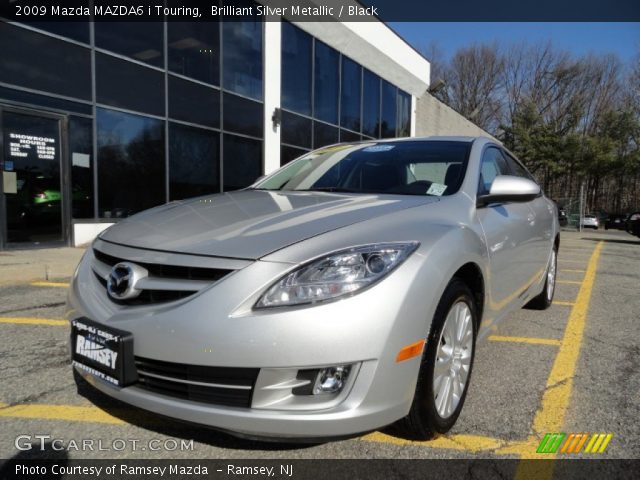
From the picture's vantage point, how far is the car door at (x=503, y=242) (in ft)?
8.82

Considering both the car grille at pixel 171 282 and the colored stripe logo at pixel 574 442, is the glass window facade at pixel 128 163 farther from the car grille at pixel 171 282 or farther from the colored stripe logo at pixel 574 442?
the colored stripe logo at pixel 574 442

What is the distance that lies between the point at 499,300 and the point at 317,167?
1512 millimetres

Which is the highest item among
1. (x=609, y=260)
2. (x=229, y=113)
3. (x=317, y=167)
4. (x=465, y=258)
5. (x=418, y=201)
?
(x=229, y=113)

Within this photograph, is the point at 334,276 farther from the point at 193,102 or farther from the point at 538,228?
the point at 193,102

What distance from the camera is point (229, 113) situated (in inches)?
440

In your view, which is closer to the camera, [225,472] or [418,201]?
[225,472]

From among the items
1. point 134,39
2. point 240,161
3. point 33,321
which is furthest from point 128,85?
point 33,321

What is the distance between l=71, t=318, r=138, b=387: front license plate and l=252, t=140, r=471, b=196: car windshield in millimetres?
1593

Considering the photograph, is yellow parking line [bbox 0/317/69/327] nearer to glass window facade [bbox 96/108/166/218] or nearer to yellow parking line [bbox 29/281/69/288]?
yellow parking line [bbox 29/281/69/288]

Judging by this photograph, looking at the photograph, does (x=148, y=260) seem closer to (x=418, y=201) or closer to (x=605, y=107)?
(x=418, y=201)

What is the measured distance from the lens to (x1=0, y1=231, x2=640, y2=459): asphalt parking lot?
2074 mm

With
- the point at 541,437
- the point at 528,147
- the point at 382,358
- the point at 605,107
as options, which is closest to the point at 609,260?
the point at 541,437

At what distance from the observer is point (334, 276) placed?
179 centimetres

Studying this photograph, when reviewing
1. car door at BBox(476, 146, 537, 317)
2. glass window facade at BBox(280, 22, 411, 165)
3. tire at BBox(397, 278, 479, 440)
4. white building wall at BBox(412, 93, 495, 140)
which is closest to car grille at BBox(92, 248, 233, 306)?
tire at BBox(397, 278, 479, 440)
